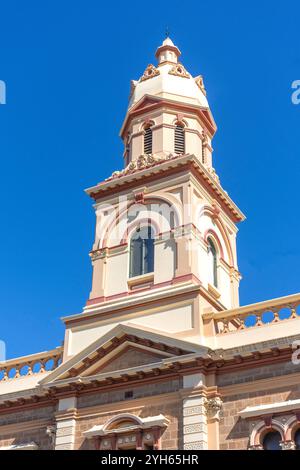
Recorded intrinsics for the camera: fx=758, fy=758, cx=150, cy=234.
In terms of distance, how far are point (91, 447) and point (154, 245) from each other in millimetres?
7444

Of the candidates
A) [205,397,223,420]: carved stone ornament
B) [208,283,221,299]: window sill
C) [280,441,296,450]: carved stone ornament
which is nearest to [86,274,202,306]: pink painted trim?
[208,283,221,299]: window sill

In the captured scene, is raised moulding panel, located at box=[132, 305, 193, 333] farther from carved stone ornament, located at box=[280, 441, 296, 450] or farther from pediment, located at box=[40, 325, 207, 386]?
carved stone ornament, located at box=[280, 441, 296, 450]

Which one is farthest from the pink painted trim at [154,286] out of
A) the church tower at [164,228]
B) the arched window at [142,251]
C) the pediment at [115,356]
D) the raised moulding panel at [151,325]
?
the pediment at [115,356]

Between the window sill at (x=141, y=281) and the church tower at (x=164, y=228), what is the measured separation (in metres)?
0.03

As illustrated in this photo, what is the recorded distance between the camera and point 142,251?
27.1m

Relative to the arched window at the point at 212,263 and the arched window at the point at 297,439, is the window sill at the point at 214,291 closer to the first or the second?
the arched window at the point at 212,263

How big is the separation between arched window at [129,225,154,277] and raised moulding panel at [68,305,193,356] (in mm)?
2305

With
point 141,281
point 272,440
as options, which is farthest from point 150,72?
point 272,440

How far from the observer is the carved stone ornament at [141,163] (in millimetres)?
28516

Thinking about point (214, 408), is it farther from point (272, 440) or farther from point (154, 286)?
point (154, 286)

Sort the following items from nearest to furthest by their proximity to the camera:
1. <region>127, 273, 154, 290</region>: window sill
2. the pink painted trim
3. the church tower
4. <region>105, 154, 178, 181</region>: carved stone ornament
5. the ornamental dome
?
the church tower < the pink painted trim < <region>127, 273, 154, 290</region>: window sill < <region>105, 154, 178, 181</region>: carved stone ornament < the ornamental dome

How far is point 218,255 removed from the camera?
28094 mm

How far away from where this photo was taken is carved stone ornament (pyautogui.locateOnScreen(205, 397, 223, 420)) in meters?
21.4
